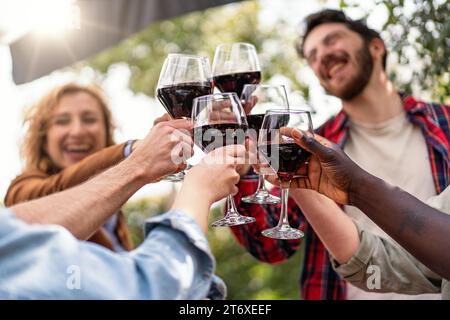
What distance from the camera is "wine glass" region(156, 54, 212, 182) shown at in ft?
5.47

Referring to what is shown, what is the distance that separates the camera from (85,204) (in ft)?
4.63

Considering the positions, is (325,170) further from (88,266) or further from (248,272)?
(248,272)

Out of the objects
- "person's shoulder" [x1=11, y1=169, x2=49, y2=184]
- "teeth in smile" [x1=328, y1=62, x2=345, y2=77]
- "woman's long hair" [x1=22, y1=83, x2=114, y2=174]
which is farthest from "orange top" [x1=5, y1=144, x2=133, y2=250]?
"teeth in smile" [x1=328, y1=62, x2=345, y2=77]

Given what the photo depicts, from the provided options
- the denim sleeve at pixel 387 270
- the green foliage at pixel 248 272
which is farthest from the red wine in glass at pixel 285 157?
the green foliage at pixel 248 272

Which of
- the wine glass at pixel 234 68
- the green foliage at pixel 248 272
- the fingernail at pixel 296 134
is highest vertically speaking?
the wine glass at pixel 234 68

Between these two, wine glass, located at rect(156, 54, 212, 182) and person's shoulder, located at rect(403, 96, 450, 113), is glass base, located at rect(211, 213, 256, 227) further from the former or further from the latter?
person's shoulder, located at rect(403, 96, 450, 113)

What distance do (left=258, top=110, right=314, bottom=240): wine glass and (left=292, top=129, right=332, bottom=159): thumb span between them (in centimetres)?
3

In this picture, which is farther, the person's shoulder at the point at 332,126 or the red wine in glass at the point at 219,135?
the person's shoulder at the point at 332,126

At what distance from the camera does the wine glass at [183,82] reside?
1666 mm

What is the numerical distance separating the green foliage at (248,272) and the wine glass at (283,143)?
5016 mm

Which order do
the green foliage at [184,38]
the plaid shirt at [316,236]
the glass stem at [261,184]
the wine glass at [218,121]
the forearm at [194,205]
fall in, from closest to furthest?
the forearm at [194,205]
the wine glass at [218,121]
the glass stem at [261,184]
the plaid shirt at [316,236]
the green foliage at [184,38]

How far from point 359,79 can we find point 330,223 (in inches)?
55.4

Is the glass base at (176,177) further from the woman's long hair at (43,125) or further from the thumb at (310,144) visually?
the woman's long hair at (43,125)
